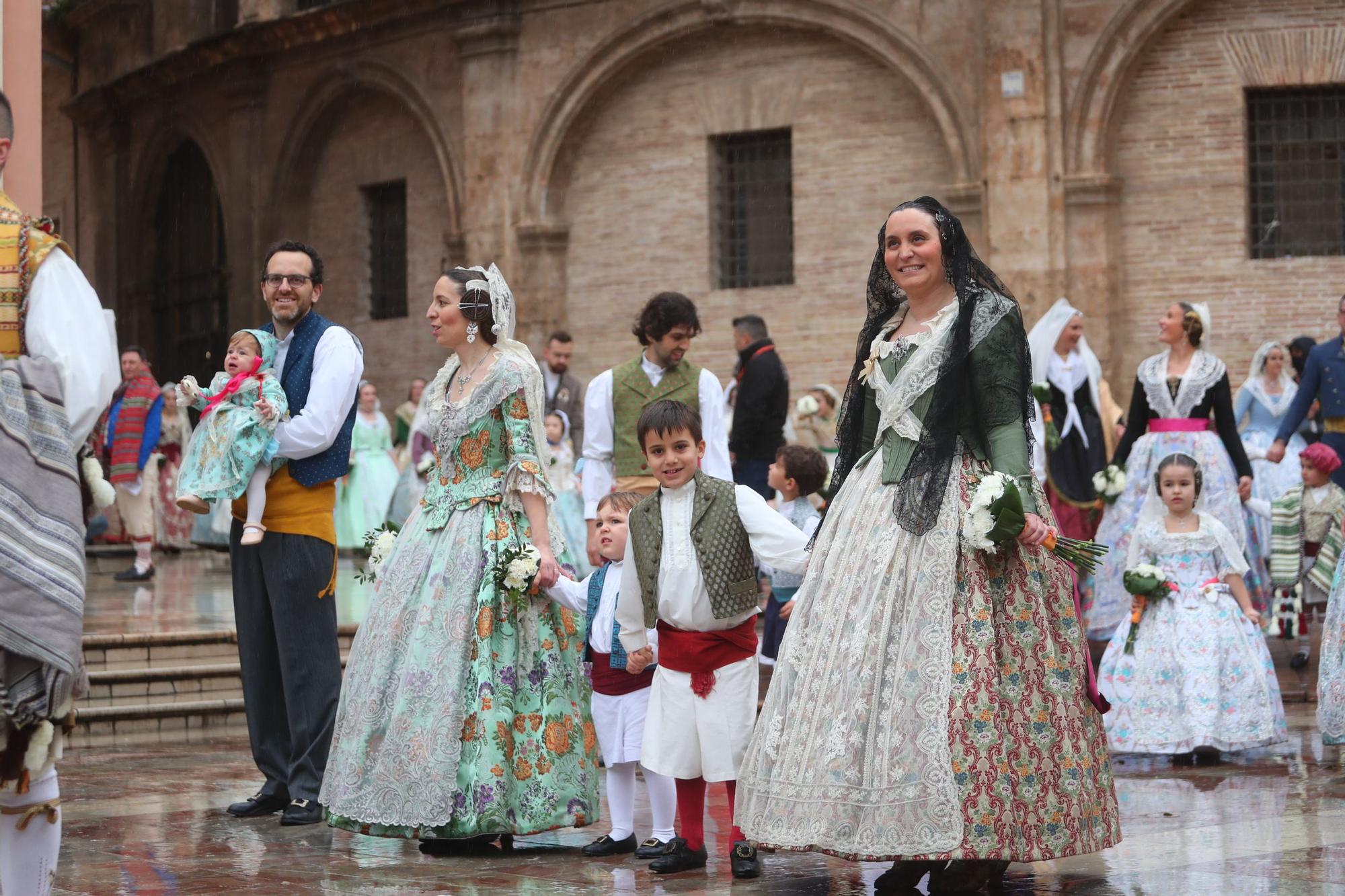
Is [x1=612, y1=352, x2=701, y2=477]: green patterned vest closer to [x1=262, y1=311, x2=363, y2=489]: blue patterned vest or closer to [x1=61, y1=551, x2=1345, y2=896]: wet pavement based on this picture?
[x1=262, y1=311, x2=363, y2=489]: blue patterned vest

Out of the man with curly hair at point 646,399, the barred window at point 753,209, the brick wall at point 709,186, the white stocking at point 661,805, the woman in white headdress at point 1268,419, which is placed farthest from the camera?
the barred window at point 753,209

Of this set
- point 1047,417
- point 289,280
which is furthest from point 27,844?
point 1047,417

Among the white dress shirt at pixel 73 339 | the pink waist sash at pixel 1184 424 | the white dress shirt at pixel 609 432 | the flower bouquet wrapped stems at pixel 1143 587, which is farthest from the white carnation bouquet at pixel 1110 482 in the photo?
the white dress shirt at pixel 73 339

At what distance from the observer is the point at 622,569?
19.7ft

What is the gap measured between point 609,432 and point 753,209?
12.4m

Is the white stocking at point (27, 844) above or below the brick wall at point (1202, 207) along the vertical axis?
below

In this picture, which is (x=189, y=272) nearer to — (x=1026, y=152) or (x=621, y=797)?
(x=1026, y=152)

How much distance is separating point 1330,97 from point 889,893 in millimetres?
14626

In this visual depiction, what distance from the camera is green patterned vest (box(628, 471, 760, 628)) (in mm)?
5789

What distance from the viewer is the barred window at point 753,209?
20328 mm

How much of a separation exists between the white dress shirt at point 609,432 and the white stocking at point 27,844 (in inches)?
157

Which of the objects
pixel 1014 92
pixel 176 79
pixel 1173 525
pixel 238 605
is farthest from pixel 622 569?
pixel 176 79

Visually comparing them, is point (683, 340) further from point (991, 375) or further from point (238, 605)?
point (991, 375)

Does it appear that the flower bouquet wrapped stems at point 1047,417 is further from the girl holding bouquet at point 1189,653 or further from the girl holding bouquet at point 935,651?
the girl holding bouquet at point 935,651
